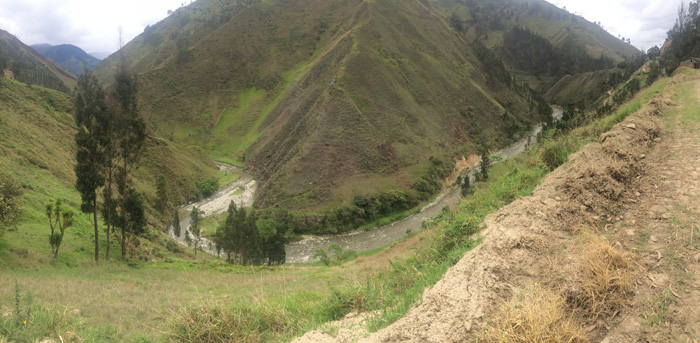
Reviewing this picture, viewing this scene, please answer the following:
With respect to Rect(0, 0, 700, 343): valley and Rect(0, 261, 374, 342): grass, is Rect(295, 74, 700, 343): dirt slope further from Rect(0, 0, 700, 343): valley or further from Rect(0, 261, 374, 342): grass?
Rect(0, 261, 374, 342): grass

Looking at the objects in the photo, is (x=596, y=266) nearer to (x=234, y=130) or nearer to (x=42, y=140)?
(x=42, y=140)

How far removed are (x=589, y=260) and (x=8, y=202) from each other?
23070 millimetres

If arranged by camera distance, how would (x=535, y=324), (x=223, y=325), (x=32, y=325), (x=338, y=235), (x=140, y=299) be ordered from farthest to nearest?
(x=338, y=235) < (x=140, y=299) < (x=32, y=325) < (x=223, y=325) < (x=535, y=324)

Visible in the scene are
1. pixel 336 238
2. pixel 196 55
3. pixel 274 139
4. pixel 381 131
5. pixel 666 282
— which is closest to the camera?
pixel 666 282

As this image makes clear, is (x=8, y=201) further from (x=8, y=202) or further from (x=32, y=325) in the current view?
(x=32, y=325)

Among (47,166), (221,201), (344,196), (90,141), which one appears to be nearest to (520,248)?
(90,141)

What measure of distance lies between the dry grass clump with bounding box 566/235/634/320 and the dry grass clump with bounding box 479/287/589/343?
0.81 ft

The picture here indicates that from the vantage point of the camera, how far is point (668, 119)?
10438 millimetres

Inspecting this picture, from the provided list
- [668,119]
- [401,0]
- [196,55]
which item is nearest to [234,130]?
[196,55]

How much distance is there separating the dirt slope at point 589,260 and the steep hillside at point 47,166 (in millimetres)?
18692

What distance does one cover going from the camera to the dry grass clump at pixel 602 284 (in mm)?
3906

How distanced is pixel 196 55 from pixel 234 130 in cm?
3076

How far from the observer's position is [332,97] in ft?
171

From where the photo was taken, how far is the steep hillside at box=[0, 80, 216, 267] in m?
18.8
